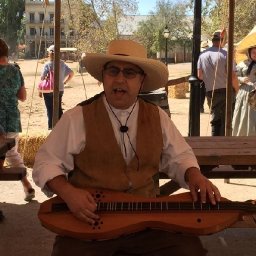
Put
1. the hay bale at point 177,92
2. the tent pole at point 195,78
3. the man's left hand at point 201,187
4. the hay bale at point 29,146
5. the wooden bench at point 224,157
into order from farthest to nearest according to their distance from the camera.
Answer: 1. the hay bale at point 177,92
2. the hay bale at point 29,146
3. the tent pole at point 195,78
4. the wooden bench at point 224,157
5. the man's left hand at point 201,187

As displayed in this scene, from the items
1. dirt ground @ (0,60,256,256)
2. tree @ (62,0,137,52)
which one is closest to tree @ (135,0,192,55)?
tree @ (62,0,137,52)

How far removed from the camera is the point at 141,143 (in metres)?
2.45

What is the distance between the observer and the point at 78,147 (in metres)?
2.39

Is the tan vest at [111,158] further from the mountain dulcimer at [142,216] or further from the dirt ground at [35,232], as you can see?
the dirt ground at [35,232]

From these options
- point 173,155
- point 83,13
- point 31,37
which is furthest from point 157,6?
point 173,155

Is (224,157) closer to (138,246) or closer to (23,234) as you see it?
(138,246)

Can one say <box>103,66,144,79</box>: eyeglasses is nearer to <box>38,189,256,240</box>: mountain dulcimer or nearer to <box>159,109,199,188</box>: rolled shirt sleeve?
<box>159,109,199,188</box>: rolled shirt sleeve

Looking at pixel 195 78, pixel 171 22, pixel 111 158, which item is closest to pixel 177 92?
pixel 195 78

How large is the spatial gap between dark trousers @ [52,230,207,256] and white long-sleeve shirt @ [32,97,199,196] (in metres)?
0.34

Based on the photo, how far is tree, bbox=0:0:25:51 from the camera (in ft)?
194

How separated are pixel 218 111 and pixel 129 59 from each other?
470cm

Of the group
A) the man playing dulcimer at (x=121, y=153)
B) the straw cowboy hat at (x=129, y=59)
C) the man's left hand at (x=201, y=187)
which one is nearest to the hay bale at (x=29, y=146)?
the straw cowboy hat at (x=129, y=59)

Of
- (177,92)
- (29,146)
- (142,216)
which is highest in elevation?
(142,216)

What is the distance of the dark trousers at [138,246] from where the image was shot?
2.13 meters
